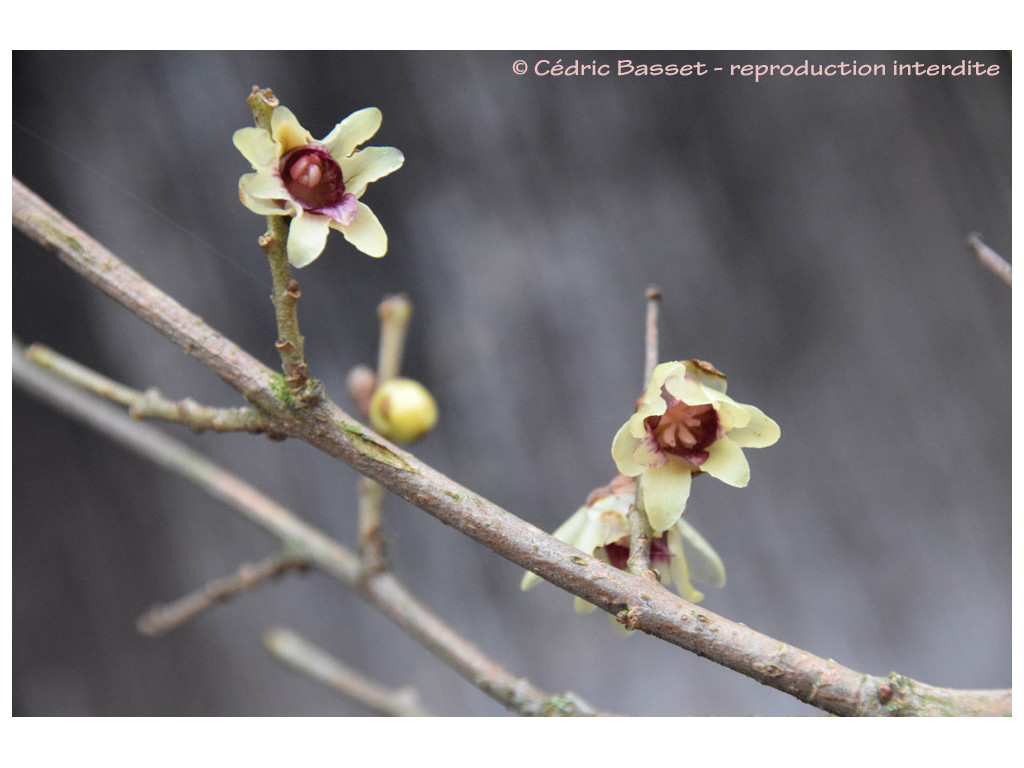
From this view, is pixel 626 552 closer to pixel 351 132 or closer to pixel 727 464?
pixel 727 464

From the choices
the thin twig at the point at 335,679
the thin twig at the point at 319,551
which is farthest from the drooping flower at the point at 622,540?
the thin twig at the point at 335,679

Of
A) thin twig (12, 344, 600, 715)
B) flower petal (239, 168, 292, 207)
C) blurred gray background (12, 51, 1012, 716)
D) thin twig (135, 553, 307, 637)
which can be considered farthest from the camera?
blurred gray background (12, 51, 1012, 716)

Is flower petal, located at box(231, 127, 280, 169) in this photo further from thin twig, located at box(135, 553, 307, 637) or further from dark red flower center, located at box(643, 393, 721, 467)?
thin twig, located at box(135, 553, 307, 637)

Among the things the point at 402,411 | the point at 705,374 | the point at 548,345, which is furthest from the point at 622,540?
the point at 548,345

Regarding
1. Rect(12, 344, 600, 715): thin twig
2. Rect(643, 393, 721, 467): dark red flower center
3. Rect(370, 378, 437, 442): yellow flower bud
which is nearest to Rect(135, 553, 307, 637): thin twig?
Rect(12, 344, 600, 715): thin twig

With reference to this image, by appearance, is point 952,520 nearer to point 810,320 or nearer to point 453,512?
point 810,320

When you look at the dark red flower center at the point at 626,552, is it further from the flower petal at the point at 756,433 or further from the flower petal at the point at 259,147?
the flower petal at the point at 259,147
